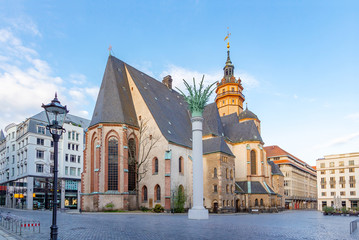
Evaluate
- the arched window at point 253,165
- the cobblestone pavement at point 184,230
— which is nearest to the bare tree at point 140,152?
the cobblestone pavement at point 184,230

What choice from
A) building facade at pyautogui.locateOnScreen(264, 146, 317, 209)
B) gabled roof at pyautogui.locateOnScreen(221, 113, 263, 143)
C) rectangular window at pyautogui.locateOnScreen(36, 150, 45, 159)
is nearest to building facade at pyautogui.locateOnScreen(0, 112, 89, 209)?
rectangular window at pyautogui.locateOnScreen(36, 150, 45, 159)

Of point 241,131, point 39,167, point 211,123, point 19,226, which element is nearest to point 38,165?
point 39,167

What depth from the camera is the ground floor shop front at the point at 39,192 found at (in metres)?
56.0

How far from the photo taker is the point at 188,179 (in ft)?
148

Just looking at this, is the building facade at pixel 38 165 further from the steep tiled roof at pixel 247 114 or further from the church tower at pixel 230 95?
the steep tiled roof at pixel 247 114

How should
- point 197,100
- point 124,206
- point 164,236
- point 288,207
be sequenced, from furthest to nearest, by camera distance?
point 288,207
point 124,206
point 197,100
point 164,236

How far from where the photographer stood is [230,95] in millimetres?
78812

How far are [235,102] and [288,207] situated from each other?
35.0 meters

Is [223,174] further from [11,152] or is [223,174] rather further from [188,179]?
[11,152]

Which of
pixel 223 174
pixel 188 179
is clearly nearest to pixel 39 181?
pixel 188 179

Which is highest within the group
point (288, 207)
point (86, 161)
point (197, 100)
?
point (197, 100)

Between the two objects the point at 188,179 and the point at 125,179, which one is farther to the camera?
the point at 188,179

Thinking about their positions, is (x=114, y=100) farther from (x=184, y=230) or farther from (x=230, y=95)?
(x=230, y=95)

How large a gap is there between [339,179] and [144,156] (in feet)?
201
